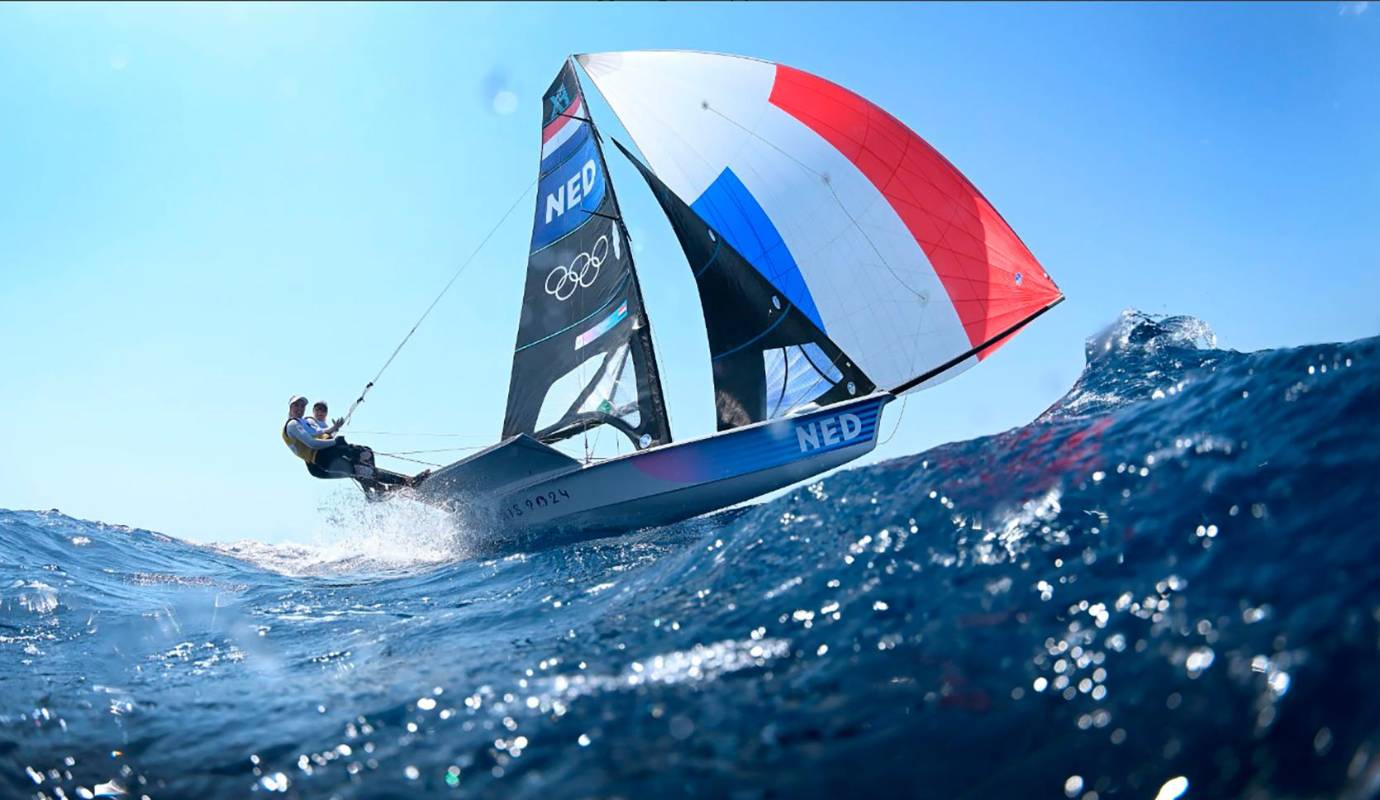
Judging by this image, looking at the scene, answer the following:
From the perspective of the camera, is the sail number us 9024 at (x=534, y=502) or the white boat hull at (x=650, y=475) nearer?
the white boat hull at (x=650, y=475)

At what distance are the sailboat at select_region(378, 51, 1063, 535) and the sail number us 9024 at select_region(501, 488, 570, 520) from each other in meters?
0.02

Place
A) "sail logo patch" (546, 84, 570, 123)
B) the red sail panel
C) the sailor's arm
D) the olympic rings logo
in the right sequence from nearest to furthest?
the red sail panel, the sailor's arm, the olympic rings logo, "sail logo patch" (546, 84, 570, 123)

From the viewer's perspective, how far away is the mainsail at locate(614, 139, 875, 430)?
9578 millimetres

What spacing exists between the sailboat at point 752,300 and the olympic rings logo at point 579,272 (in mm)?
30

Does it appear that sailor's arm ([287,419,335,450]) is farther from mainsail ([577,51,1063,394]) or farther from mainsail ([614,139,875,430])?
mainsail ([577,51,1063,394])

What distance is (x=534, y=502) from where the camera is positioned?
970 centimetres

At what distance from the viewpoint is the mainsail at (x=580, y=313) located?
1100cm

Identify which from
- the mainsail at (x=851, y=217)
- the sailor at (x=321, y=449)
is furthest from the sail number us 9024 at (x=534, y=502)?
the mainsail at (x=851, y=217)

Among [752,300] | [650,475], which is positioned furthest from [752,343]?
[650,475]

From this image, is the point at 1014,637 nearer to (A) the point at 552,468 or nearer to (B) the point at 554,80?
(A) the point at 552,468

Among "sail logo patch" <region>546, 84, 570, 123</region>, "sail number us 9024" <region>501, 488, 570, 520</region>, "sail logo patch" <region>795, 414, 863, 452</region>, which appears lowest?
"sail number us 9024" <region>501, 488, 570, 520</region>

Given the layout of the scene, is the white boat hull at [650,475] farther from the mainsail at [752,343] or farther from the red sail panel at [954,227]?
the red sail panel at [954,227]

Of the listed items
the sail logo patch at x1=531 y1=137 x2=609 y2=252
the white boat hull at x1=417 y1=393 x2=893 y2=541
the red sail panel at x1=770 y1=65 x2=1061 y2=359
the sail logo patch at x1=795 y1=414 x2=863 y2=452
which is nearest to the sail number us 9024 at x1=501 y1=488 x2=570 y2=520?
the white boat hull at x1=417 y1=393 x2=893 y2=541

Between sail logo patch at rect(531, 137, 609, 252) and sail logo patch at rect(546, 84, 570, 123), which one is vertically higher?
sail logo patch at rect(546, 84, 570, 123)
